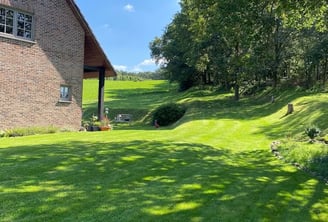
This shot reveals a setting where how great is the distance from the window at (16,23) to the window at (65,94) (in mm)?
3272

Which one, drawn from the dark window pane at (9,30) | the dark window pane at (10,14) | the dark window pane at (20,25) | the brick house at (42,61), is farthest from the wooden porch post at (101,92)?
the dark window pane at (10,14)

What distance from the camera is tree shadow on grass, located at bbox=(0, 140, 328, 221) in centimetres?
557

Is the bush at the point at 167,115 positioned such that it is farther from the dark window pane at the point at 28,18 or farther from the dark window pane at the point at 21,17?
the dark window pane at the point at 21,17

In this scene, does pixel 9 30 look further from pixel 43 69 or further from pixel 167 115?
pixel 167 115

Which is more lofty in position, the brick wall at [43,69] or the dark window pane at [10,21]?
the dark window pane at [10,21]

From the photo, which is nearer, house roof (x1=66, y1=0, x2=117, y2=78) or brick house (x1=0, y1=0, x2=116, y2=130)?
brick house (x1=0, y1=0, x2=116, y2=130)

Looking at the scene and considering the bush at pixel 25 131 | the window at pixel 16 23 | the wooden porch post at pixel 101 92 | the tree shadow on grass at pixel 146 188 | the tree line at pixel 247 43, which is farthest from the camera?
the wooden porch post at pixel 101 92

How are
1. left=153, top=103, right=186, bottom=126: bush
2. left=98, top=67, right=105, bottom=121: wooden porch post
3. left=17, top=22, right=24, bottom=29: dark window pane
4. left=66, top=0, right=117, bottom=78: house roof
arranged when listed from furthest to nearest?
left=153, top=103, right=186, bottom=126: bush → left=98, top=67, right=105, bottom=121: wooden porch post → left=66, top=0, right=117, bottom=78: house roof → left=17, top=22, right=24, bottom=29: dark window pane

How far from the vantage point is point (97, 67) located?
23328mm

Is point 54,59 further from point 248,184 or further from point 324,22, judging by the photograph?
point 248,184

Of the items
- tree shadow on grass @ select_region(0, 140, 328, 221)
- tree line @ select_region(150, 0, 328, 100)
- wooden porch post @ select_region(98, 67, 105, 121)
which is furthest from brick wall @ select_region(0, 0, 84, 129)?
tree shadow on grass @ select_region(0, 140, 328, 221)

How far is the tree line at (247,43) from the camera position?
1199cm

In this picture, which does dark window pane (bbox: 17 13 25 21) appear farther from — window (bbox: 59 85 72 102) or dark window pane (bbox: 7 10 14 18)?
window (bbox: 59 85 72 102)

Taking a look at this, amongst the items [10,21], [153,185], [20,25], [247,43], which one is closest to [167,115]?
[20,25]
